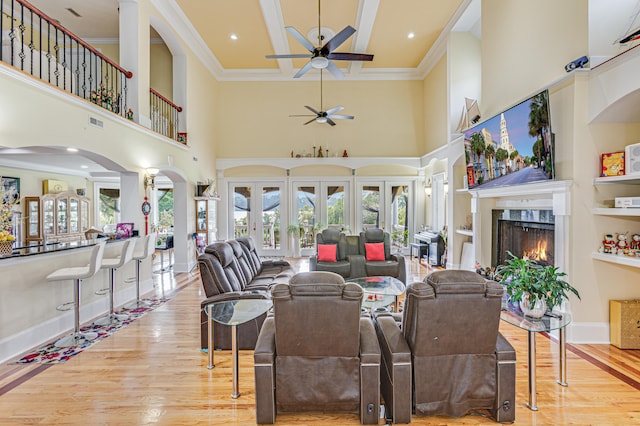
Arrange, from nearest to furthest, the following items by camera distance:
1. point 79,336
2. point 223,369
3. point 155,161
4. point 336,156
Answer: point 223,369 < point 79,336 < point 155,161 < point 336,156

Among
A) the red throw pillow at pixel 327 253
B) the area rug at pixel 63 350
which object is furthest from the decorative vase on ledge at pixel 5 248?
the red throw pillow at pixel 327 253

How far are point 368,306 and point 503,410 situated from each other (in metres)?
1.37

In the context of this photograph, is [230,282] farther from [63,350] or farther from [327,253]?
[327,253]

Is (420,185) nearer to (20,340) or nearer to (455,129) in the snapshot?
(455,129)

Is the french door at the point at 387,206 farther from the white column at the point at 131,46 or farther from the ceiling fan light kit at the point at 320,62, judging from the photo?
the white column at the point at 131,46

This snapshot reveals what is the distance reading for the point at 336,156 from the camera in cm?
928

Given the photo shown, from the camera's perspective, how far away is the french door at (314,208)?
9.52 metres

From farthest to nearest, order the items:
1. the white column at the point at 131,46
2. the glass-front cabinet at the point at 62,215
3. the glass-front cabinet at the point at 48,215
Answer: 1. the glass-front cabinet at the point at 62,215
2. the glass-front cabinet at the point at 48,215
3. the white column at the point at 131,46

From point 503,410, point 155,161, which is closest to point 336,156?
point 155,161

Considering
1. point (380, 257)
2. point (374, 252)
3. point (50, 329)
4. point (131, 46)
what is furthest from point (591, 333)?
point (131, 46)

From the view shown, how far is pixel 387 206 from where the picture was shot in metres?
9.48

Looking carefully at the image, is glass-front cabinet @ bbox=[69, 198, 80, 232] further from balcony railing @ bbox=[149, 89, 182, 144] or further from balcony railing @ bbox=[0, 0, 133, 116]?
balcony railing @ bbox=[149, 89, 182, 144]

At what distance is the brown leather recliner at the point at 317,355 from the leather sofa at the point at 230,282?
45.9 inches

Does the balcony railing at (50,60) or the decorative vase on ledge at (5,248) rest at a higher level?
the balcony railing at (50,60)
